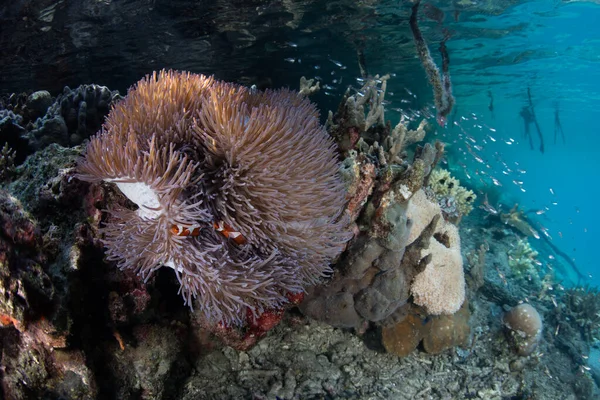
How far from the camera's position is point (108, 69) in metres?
17.0

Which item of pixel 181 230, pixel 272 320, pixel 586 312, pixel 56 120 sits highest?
pixel 181 230

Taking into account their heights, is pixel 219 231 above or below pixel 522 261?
above

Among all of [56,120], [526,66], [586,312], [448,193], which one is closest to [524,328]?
[448,193]

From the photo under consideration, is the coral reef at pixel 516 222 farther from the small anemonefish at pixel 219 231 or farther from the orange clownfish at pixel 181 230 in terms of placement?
the orange clownfish at pixel 181 230

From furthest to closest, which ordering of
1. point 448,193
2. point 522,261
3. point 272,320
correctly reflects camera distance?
1. point 522,261
2. point 448,193
3. point 272,320

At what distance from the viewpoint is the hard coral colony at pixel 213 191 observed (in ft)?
8.43

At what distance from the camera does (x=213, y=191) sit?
2805mm

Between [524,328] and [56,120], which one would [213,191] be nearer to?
[56,120]

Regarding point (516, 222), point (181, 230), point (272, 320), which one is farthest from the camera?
point (516, 222)

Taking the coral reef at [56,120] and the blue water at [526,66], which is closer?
the coral reef at [56,120]

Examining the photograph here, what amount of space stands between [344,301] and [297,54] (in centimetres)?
1658

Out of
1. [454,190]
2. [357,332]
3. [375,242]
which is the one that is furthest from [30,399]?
[454,190]

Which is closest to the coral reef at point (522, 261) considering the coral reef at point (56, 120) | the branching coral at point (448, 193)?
the branching coral at point (448, 193)

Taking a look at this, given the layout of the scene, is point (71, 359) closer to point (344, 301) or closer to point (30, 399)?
point (30, 399)
